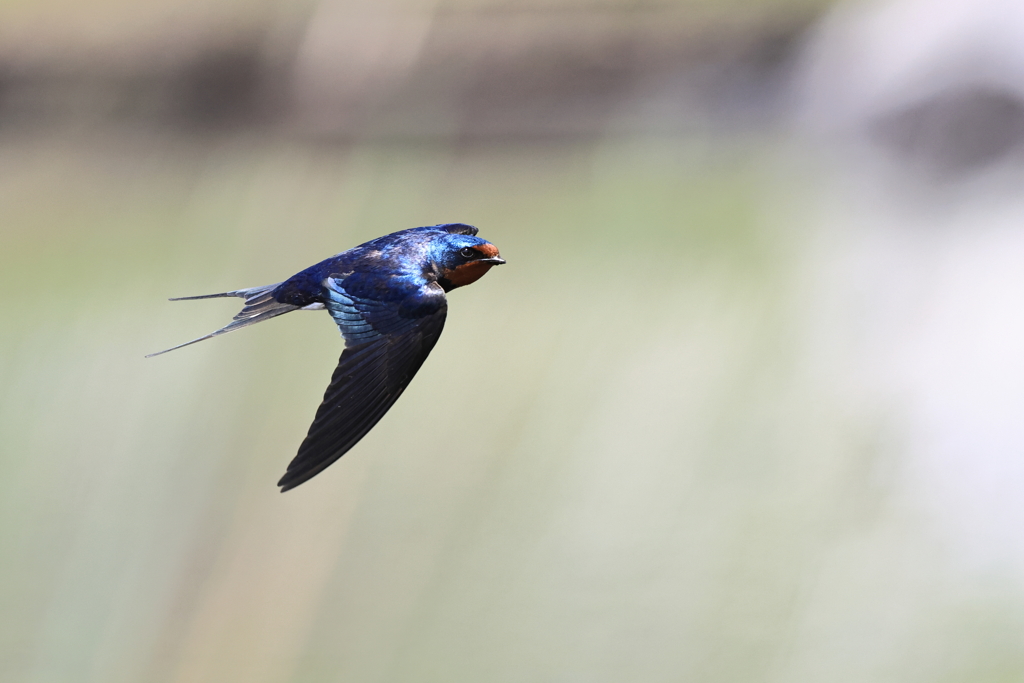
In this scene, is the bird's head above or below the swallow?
above

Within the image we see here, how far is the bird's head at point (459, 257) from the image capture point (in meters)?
1.04

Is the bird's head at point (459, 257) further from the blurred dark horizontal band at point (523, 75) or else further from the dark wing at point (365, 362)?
the blurred dark horizontal band at point (523, 75)

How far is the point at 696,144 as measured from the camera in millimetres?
2982

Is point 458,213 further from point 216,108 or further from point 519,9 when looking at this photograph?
point 216,108

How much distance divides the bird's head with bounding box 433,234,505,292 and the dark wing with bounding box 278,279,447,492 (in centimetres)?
5

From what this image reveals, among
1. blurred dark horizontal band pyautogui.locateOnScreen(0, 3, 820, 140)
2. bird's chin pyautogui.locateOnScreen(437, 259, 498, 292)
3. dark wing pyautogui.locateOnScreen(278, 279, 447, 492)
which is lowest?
dark wing pyautogui.locateOnScreen(278, 279, 447, 492)

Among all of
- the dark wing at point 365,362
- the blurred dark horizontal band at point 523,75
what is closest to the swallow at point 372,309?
the dark wing at point 365,362

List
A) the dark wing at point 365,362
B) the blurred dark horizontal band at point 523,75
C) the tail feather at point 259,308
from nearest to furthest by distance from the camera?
Answer: the dark wing at point 365,362
the tail feather at point 259,308
the blurred dark horizontal band at point 523,75

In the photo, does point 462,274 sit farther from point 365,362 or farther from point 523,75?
point 523,75

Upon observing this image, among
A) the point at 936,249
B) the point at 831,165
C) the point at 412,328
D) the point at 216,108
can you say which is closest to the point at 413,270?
the point at 412,328

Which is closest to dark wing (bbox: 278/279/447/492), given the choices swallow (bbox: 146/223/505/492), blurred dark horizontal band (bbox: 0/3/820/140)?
swallow (bbox: 146/223/505/492)

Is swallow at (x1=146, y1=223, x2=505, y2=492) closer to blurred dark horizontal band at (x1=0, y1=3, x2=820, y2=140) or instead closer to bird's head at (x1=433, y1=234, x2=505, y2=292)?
bird's head at (x1=433, y1=234, x2=505, y2=292)

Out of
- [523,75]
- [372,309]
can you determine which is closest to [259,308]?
[372,309]

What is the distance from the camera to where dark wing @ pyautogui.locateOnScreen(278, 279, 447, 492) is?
0.86m
